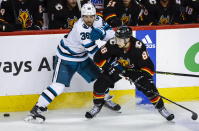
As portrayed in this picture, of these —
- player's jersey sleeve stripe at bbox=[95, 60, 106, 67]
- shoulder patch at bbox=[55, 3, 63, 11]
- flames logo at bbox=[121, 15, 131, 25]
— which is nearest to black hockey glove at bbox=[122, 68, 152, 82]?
player's jersey sleeve stripe at bbox=[95, 60, 106, 67]

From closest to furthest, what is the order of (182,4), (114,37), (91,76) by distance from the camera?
(114,37), (91,76), (182,4)

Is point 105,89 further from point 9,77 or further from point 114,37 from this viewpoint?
point 9,77

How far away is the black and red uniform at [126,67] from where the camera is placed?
4.95m

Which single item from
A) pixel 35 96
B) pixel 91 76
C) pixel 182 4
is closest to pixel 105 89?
pixel 91 76

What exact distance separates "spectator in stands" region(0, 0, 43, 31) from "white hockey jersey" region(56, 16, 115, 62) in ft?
2.23

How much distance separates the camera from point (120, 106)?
5520mm

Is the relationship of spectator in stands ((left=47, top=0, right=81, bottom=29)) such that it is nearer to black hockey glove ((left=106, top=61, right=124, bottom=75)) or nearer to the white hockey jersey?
the white hockey jersey

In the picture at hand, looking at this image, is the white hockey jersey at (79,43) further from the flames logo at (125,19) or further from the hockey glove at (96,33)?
the flames logo at (125,19)

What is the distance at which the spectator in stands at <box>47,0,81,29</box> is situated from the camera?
582 cm

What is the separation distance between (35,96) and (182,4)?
2.19 metres

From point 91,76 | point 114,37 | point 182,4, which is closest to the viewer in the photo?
point 114,37

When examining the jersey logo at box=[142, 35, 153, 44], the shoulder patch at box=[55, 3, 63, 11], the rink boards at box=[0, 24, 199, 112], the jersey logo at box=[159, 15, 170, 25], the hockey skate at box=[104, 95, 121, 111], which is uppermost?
the shoulder patch at box=[55, 3, 63, 11]

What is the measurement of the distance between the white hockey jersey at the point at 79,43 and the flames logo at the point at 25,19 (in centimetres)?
77

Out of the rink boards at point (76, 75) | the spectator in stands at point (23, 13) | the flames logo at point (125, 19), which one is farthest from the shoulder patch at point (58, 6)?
the flames logo at point (125, 19)
